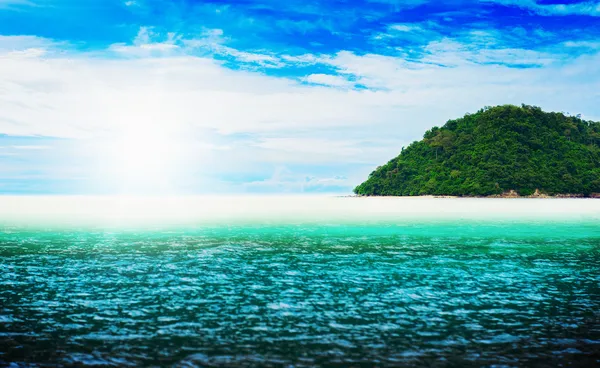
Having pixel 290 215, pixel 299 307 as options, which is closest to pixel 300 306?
pixel 299 307

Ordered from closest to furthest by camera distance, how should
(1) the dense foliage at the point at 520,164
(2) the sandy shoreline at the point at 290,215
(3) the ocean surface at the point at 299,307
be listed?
(3) the ocean surface at the point at 299,307
(2) the sandy shoreline at the point at 290,215
(1) the dense foliage at the point at 520,164

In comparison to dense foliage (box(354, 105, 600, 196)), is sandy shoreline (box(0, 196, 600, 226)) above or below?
below

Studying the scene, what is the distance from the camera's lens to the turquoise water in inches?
518

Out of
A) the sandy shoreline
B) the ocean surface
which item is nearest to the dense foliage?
the sandy shoreline

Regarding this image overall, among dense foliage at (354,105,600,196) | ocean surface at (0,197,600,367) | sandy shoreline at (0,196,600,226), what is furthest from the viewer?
dense foliage at (354,105,600,196)

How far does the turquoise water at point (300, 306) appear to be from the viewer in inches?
518

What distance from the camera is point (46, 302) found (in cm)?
1864

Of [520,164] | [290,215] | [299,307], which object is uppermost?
[520,164]

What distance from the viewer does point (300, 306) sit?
59.5ft

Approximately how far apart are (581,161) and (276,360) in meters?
206

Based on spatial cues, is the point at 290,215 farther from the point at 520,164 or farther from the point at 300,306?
the point at 520,164

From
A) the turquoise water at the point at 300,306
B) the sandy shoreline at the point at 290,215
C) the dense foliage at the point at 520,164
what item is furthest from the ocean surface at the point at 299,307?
the dense foliage at the point at 520,164

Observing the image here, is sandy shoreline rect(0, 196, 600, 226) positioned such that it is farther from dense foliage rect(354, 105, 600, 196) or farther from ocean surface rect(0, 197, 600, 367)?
dense foliage rect(354, 105, 600, 196)

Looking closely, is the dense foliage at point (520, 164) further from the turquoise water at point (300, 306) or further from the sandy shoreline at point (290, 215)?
the turquoise water at point (300, 306)
